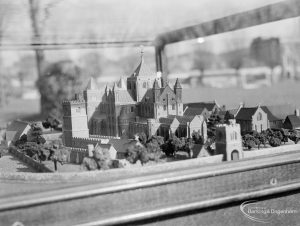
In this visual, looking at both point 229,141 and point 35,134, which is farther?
point 35,134

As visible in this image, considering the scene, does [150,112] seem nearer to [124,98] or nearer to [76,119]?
[124,98]

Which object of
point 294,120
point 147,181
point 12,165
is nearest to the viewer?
point 147,181

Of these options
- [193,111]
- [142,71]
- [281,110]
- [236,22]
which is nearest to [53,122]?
[142,71]

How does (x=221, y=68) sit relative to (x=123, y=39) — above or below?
below

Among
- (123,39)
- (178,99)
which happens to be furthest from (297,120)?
(123,39)

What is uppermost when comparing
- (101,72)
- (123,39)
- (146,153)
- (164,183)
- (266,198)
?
(123,39)

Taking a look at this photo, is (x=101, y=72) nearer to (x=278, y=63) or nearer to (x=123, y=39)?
(x=123, y=39)

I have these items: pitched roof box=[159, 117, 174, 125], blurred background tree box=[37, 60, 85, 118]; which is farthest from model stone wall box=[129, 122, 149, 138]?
blurred background tree box=[37, 60, 85, 118]

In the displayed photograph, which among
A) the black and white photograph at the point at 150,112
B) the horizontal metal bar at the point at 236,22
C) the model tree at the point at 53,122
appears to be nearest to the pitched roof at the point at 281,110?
the black and white photograph at the point at 150,112

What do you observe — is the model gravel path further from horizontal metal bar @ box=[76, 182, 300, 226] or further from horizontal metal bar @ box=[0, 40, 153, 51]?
horizontal metal bar @ box=[0, 40, 153, 51]
